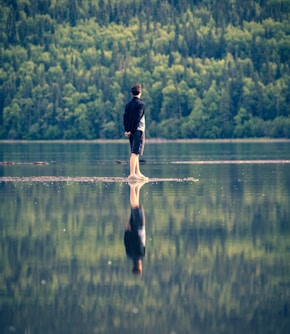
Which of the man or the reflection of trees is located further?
the man

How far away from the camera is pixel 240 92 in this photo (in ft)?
452

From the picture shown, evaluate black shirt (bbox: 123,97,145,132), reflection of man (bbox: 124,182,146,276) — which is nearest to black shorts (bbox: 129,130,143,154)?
black shirt (bbox: 123,97,145,132)

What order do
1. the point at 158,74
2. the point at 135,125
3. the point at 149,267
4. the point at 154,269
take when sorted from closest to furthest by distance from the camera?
1. the point at 154,269
2. the point at 149,267
3. the point at 135,125
4. the point at 158,74

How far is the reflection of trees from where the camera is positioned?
7.32 meters

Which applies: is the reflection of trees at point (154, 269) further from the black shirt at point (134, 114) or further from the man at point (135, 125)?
the black shirt at point (134, 114)

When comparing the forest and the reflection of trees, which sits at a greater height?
the forest

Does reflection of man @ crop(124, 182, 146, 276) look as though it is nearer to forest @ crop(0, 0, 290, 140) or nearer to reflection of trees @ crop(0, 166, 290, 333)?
reflection of trees @ crop(0, 166, 290, 333)

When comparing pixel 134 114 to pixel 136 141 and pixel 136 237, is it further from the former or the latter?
pixel 136 237

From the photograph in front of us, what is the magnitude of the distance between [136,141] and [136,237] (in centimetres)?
1235

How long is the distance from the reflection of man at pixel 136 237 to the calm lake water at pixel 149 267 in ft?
0.21

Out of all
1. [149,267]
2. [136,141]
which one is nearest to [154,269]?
[149,267]

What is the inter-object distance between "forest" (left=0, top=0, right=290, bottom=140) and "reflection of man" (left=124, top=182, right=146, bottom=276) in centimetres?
11099

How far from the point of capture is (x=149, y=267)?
920cm

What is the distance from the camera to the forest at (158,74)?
5320 inches
